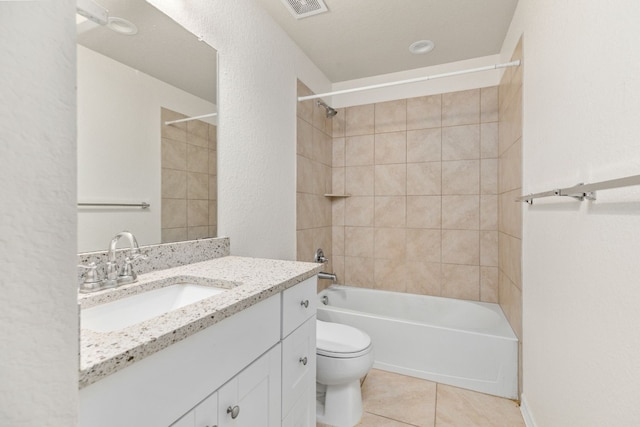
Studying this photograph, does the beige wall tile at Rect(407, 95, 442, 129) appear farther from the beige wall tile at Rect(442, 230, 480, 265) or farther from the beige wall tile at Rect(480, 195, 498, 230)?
the beige wall tile at Rect(442, 230, 480, 265)

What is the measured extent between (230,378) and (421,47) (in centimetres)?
252

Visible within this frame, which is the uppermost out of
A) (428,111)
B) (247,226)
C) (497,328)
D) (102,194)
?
(428,111)

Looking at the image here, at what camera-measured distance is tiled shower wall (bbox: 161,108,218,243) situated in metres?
1.30

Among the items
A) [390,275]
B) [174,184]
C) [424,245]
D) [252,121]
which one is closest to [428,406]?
[390,275]

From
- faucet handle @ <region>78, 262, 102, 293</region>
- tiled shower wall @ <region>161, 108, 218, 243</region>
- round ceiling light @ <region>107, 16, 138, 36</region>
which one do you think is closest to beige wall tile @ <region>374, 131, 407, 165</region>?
tiled shower wall @ <region>161, 108, 218, 243</region>

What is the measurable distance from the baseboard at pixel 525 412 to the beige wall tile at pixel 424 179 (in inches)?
61.4

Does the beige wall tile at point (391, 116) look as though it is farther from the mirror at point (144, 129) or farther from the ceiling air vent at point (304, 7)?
the mirror at point (144, 129)

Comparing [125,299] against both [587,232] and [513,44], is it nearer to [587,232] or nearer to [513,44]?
[587,232]

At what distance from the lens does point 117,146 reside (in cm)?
110

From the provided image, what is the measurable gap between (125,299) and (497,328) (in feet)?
7.35

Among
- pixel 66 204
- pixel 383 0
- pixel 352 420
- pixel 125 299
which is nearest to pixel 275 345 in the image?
pixel 125 299

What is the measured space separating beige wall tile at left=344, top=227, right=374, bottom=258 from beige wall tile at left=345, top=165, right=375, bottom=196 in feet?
1.18

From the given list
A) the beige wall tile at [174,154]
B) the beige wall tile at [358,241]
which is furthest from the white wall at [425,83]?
the beige wall tile at [174,154]

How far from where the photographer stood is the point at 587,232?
37.4 inches
